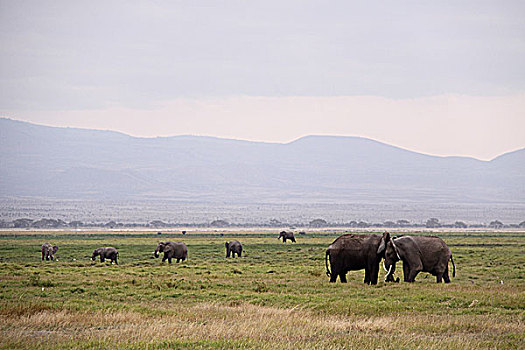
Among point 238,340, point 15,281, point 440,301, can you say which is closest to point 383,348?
point 238,340

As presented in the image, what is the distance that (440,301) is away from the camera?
21250mm

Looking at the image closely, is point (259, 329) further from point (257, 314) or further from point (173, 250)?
point (173, 250)

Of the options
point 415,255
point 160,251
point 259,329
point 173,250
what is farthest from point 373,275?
point 160,251

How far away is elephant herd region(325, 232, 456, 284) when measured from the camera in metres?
26.9

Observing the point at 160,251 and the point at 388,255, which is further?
the point at 160,251

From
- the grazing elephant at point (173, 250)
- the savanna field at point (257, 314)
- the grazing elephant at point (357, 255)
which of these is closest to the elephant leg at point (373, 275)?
the grazing elephant at point (357, 255)

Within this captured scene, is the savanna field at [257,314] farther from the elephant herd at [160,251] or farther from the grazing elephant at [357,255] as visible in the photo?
the elephant herd at [160,251]

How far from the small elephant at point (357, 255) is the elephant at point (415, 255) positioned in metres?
0.45

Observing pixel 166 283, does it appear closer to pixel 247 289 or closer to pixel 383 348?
pixel 247 289

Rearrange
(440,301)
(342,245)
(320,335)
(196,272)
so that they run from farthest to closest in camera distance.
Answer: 1. (196,272)
2. (342,245)
3. (440,301)
4. (320,335)

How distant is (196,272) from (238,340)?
20344 millimetres

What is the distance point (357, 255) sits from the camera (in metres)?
27.3

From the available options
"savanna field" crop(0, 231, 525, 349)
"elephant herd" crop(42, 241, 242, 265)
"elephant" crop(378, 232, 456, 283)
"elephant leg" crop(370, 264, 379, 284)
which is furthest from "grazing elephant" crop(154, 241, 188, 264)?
"elephant" crop(378, 232, 456, 283)

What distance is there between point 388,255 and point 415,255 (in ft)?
4.27
